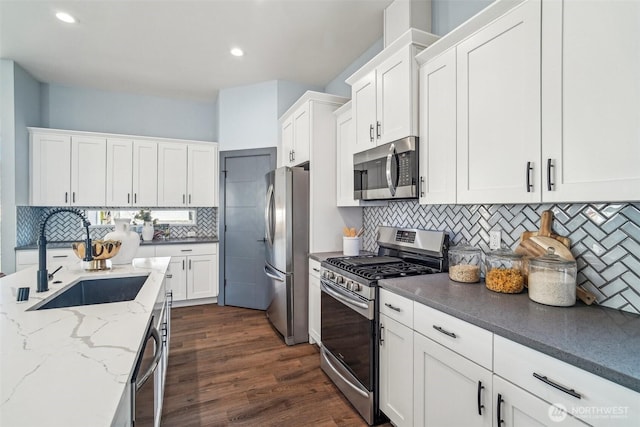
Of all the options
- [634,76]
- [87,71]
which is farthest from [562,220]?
[87,71]

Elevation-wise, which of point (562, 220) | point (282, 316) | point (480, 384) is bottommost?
point (282, 316)

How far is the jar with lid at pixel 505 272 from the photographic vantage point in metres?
1.49

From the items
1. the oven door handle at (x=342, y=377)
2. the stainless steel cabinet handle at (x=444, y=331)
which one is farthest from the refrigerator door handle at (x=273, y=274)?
the stainless steel cabinet handle at (x=444, y=331)

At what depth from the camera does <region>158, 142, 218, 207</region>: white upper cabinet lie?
14.0 ft

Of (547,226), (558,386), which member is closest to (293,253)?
(547,226)

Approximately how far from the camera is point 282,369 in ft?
8.29

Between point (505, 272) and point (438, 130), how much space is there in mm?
891

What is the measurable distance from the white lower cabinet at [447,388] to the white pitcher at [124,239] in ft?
6.66

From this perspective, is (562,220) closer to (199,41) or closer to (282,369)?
(282,369)

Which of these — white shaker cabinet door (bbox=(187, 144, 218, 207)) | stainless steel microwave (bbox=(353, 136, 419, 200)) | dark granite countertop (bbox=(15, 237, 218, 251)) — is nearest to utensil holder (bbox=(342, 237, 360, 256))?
stainless steel microwave (bbox=(353, 136, 419, 200))

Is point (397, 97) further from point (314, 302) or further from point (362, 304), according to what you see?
point (314, 302)

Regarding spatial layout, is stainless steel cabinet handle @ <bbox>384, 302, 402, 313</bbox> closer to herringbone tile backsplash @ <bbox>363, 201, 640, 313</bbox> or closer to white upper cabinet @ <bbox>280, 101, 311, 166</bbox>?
herringbone tile backsplash @ <bbox>363, 201, 640, 313</bbox>

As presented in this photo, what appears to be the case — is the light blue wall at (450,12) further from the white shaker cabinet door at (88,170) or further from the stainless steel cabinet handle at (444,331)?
the white shaker cabinet door at (88,170)

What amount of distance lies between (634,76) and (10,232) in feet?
17.2
